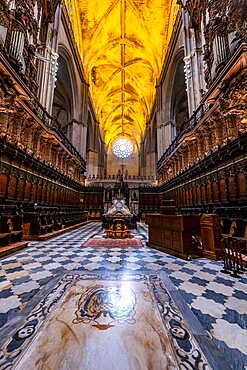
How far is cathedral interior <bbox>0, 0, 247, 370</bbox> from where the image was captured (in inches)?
61.1

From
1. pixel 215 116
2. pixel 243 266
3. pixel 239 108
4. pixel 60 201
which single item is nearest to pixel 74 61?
pixel 60 201

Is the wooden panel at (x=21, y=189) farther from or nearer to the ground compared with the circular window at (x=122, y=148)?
nearer to the ground

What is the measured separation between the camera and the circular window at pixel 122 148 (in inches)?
1471

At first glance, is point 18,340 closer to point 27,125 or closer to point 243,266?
point 243,266

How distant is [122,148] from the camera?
124 feet

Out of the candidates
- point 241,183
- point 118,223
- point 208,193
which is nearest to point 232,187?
point 241,183

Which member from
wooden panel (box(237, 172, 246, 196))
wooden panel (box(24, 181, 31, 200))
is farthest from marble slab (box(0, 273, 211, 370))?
wooden panel (box(24, 181, 31, 200))

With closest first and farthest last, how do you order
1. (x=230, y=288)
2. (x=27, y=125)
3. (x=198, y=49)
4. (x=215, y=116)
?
(x=230, y=288) < (x=215, y=116) < (x=27, y=125) < (x=198, y=49)

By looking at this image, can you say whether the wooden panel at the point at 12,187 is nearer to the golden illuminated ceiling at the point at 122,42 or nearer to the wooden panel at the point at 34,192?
the wooden panel at the point at 34,192

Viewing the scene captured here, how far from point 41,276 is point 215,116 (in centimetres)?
867

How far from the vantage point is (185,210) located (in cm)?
1138

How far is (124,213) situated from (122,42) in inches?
925

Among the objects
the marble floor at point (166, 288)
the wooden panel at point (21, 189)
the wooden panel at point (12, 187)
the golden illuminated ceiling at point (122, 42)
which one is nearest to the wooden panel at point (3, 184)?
the wooden panel at point (12, 187)

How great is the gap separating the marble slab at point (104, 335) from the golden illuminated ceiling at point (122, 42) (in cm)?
2222
